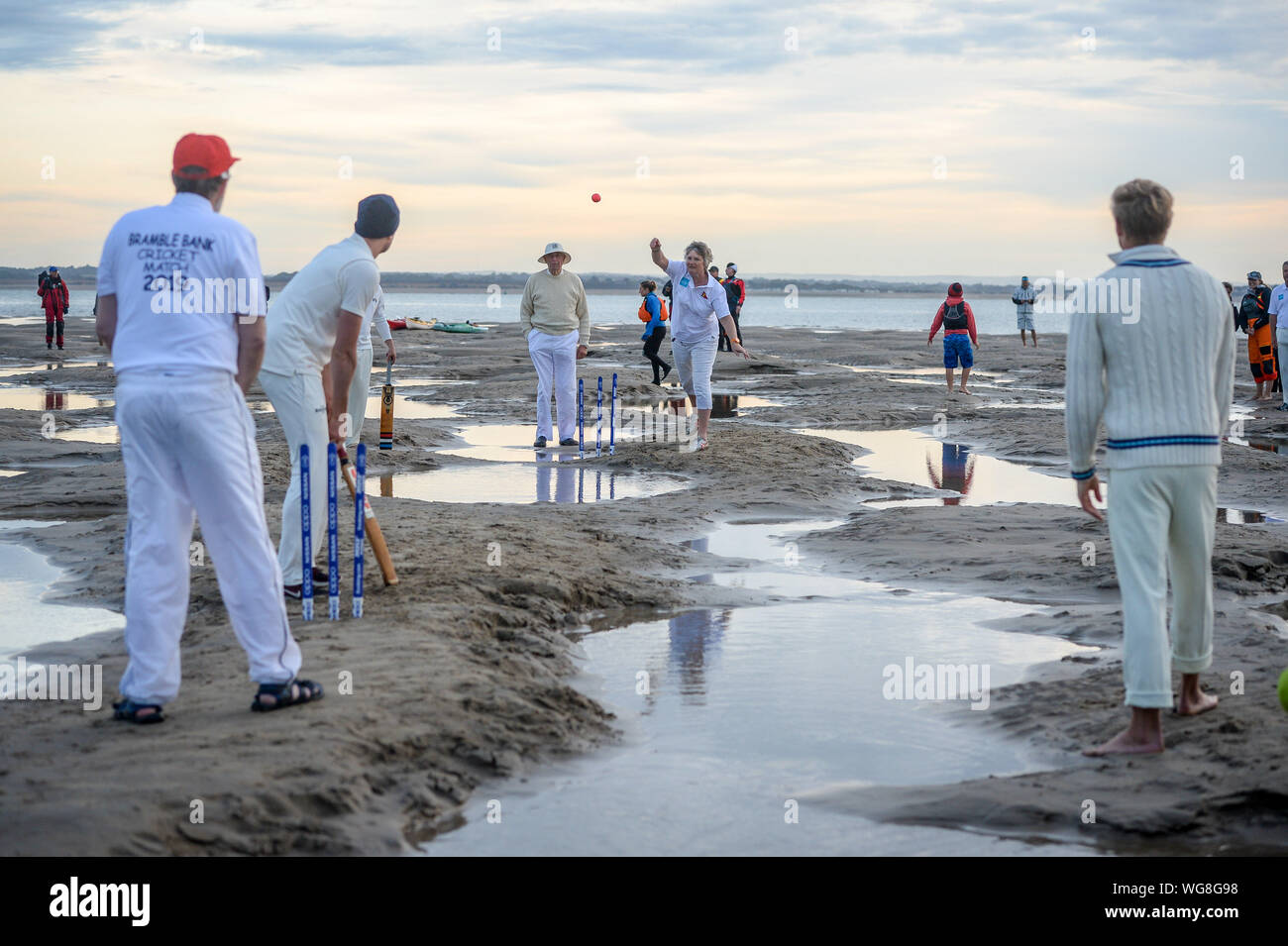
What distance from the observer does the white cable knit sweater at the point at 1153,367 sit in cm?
504

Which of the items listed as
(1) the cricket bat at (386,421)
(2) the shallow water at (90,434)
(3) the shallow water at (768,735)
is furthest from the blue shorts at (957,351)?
(3) the shallow water at (768,735)

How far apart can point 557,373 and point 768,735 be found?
9.11m

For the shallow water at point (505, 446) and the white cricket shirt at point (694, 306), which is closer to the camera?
the white cricket shirt at point (694, 306)

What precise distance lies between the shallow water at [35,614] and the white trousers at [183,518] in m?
2.05

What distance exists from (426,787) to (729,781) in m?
1.13

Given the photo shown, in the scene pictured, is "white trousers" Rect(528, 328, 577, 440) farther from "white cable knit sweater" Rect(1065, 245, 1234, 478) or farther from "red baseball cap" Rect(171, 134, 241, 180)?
"white cable knit sweater" Rect(1065, 245, 1234, 478)

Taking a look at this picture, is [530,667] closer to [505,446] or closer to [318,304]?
[318,304]

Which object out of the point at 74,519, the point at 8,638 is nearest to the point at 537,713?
the point at 8,638

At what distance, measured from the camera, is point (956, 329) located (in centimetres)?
2269

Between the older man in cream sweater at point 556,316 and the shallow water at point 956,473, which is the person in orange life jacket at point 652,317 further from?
the older man in cream sweater at point 556,316

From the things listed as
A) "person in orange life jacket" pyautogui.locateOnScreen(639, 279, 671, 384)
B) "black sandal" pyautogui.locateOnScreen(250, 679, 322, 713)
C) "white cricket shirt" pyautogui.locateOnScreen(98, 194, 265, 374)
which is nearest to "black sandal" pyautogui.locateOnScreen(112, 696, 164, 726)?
"black sandal" pyautogui.locateOnScreen(250, 679, 322, 713)

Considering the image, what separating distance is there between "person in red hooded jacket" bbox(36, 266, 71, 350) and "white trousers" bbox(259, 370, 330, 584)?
33365 millimetres

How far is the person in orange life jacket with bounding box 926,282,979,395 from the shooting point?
22.0m
